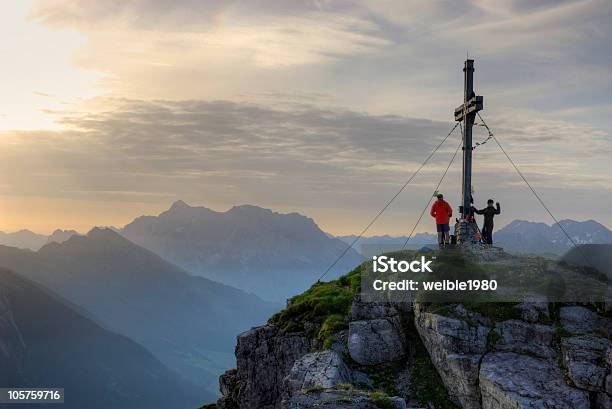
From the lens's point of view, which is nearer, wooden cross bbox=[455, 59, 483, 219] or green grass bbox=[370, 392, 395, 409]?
green grass bbox=[370, 392, 395, 409]

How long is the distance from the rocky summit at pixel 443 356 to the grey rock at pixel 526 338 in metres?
0.04

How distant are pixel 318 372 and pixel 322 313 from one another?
23.4ft

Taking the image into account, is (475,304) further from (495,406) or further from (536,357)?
(495,406)

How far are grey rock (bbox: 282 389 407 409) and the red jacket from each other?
19448 millimetres

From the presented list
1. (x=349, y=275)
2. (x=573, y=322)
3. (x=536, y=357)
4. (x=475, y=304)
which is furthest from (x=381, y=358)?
(x=349, y=275)

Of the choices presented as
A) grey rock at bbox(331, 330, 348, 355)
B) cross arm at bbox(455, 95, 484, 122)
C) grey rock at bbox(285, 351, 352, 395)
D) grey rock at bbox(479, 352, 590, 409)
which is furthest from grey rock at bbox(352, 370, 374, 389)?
cross arm at bbox(455, 95, 484, 122)

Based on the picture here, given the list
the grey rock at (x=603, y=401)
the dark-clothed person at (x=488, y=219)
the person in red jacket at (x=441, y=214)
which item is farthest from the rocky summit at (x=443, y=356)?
the dark-clothed person at (x=488, y=219)

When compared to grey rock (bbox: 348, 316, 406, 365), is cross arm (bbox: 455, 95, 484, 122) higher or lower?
higher

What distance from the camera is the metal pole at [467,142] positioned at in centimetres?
3881

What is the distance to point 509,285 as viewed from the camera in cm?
2966

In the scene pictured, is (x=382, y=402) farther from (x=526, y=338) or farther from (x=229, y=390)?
(x=229, y=390)

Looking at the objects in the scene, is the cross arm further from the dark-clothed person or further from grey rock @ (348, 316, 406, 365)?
grey rock @ (348, 316, 406, 365)

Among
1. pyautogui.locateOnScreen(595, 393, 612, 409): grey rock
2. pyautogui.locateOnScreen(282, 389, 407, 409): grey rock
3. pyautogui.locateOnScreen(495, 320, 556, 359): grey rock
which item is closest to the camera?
pyautogui.locateOnScreen(282, 389, 407, 409): grey rock

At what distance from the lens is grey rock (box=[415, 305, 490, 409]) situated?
2536 cm
